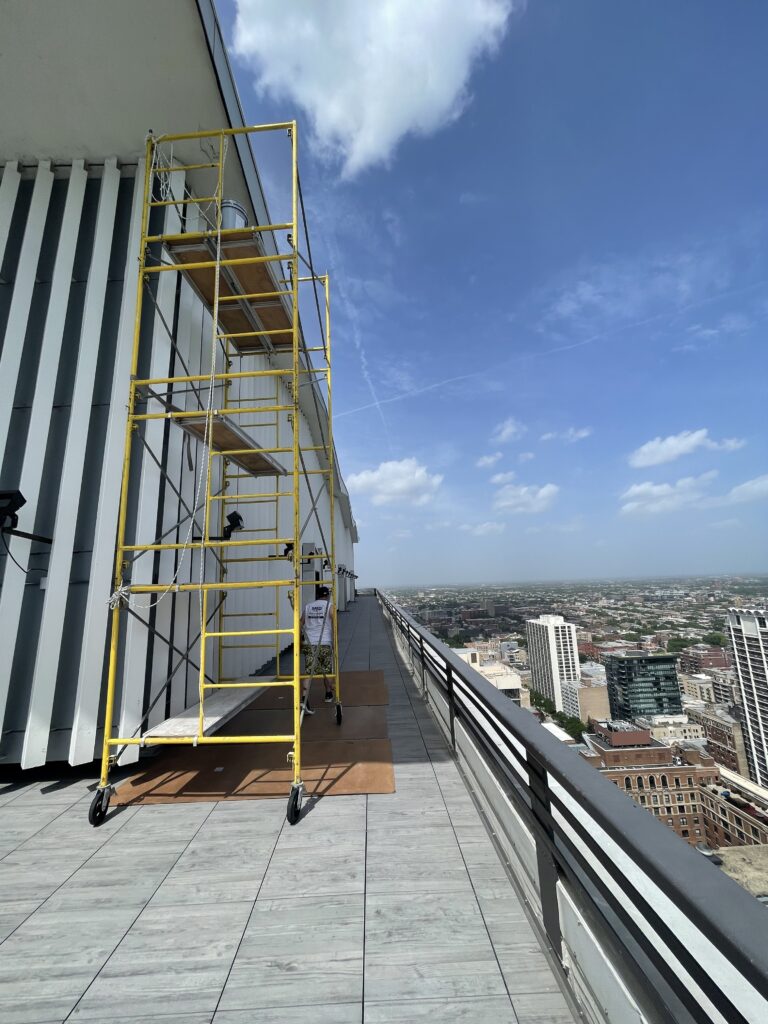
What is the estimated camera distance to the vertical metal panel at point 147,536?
13.2 ft

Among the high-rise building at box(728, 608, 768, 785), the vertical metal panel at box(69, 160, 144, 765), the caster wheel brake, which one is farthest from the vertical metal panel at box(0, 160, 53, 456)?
the high-rise building at box(728, 608, 768, 785)

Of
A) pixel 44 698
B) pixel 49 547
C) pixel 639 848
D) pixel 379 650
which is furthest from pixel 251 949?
pixel 379 650

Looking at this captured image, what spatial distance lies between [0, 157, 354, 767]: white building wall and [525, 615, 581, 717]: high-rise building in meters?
4.54

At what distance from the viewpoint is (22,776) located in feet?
13.3

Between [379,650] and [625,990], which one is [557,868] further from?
[379,650]

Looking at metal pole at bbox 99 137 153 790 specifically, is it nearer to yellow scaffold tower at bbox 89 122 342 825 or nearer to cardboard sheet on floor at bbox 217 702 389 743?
yellow scaffold tower at bbox 89 122 342 825

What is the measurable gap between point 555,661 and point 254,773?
13.9ft

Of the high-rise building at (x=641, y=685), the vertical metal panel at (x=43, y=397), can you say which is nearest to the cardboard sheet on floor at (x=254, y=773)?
the vertical metal panel at (x=43, y=397)

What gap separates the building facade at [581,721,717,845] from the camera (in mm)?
2895

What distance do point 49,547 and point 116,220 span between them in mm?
3532

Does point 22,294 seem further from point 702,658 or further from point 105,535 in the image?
point 702,658

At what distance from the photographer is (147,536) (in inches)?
167

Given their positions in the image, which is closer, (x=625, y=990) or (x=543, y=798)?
(x=625, y=990)

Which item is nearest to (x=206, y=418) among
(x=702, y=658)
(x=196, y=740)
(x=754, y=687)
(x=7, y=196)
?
(x=196, y=740)
